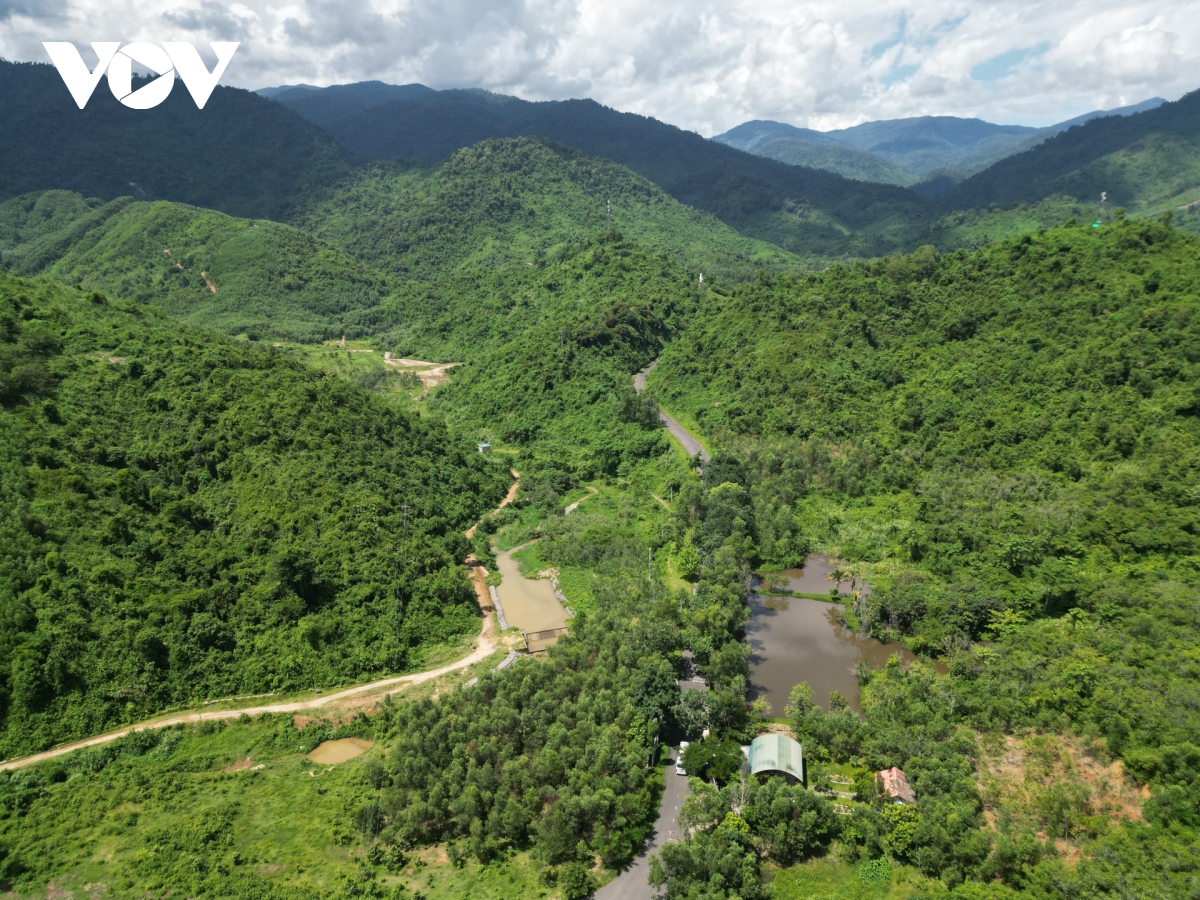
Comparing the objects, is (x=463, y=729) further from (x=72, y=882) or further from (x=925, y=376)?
(x=925, y=376)

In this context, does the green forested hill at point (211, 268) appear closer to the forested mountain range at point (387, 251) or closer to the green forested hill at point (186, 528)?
the forested mountain range at point (387, 251)

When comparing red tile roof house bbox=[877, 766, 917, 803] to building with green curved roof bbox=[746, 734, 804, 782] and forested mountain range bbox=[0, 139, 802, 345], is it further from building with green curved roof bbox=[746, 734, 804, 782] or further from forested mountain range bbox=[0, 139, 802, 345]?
forested mountain range bbox=[0, 139, 802, 345]

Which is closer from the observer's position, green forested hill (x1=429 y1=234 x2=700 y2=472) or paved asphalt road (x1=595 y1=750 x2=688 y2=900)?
paved asphalt road (x1=595 y1=750 x2=688 y2=900)

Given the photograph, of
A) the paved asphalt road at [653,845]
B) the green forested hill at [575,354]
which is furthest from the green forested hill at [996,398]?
the paved asphalt road at [653,845]

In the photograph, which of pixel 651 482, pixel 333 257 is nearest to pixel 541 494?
pixel 651 482

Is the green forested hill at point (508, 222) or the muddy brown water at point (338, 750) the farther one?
the green forested hill at point (508, 222)

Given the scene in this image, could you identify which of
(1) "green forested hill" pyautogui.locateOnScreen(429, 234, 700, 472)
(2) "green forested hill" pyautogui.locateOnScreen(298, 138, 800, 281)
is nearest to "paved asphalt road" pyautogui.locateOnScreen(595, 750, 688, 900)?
(1) "green forested hill" pyautogui.locateOnScreen(429, 234, 700, 472)

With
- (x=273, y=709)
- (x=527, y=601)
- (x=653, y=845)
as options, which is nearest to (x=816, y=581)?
(x=527, y=601)
